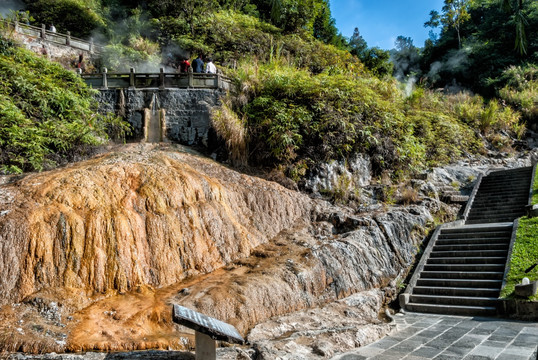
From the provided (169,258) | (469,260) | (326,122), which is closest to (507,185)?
(469,260)

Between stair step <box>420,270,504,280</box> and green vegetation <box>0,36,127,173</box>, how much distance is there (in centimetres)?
1134

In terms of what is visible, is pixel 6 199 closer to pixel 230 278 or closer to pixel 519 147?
pixel 230 278

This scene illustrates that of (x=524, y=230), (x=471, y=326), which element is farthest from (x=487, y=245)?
(x=471, y=326)

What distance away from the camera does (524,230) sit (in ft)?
38.0

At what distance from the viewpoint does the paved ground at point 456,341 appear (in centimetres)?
595

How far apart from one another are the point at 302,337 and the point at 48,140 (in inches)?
395

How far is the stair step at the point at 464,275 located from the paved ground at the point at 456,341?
1.99m

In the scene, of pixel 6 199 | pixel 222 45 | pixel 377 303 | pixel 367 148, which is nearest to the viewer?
pixel 6 199

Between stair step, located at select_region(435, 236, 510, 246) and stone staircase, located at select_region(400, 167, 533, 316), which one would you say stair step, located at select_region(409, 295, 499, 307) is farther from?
stair step, located at select_region(435, 236, 510, 246)

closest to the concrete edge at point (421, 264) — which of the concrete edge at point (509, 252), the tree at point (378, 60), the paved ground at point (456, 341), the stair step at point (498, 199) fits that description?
the paved ground at point (456, 341)

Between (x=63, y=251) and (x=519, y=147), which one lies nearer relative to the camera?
(x=63, y=251)

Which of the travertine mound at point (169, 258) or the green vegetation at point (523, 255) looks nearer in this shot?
the travertine mound at point (169, 258)

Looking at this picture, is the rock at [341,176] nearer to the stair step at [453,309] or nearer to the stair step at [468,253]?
the stair step at [468,253]

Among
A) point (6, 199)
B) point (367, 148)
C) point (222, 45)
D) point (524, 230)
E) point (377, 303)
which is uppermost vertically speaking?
point (222, 45)
